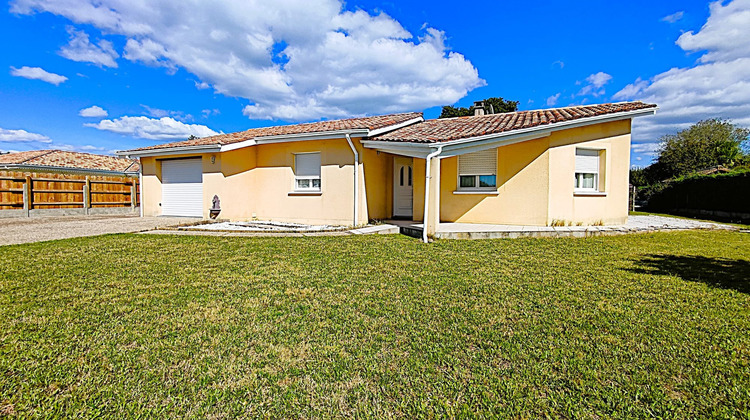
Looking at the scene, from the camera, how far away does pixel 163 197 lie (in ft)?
49.4

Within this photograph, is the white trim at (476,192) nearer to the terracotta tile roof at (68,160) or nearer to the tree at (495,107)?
the tree at (495,107)

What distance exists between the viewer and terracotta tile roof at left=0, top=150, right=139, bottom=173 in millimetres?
26975

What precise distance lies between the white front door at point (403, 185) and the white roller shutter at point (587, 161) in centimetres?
573

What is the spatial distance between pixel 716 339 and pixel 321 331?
366 cm

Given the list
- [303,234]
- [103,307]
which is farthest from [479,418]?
[303,234]

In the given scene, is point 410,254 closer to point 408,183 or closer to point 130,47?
point 408,183

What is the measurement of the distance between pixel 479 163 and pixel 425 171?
6.85ft

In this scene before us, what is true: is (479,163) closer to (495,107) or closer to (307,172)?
(307,172)

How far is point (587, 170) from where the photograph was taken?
11.0 metres

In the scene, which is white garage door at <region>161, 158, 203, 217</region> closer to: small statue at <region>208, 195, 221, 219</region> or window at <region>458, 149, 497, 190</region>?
small statue at <region>208, 195, 221, 219</region>

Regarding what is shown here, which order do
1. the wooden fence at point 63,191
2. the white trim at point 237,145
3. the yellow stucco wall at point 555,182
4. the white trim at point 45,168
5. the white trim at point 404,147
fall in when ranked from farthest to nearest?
the white trim at point 45,168
the wooden fence at point 63,191
the white trim at point 237,145
the yellow stucco wall at point 555,182
the white trim at point 404,147

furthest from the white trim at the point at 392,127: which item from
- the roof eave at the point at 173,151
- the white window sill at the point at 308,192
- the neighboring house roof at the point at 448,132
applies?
the roof eave at the point at 173,151

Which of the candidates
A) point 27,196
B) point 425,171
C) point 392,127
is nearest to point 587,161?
point 425,171

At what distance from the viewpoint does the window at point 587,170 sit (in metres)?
10.9
